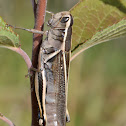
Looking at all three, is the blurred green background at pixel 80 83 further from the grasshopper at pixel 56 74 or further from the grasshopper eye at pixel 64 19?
the grasshopper eye at pixel 64 19

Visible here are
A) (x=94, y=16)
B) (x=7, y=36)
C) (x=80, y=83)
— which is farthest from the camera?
(x=80, y=83)

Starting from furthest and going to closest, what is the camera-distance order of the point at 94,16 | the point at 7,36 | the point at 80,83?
1. the point at 80,83
2. the point at 94,16
3. the point at 7,36

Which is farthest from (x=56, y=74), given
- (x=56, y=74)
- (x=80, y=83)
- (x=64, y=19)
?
(x=80, y=83)

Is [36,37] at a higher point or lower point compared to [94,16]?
lower

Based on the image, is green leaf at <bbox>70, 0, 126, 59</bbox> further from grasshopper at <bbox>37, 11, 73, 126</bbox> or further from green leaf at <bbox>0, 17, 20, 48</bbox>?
green leaf at <bbox>0, 17, 20, 48</bbox>

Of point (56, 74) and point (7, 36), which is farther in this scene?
point (56, 74)

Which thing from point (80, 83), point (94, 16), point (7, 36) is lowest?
point (80, 83)

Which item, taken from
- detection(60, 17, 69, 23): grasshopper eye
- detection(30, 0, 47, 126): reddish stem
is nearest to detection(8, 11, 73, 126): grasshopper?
detection(60, 17, 69, 23): grasshopper eye

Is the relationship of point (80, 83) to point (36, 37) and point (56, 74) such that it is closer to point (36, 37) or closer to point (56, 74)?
point (56, 74)

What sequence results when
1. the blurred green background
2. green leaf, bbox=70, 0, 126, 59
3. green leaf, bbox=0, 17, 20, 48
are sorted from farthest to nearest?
the blurred green background, green leaf, bbox=70, 0, 126, 59, green leaf, bbox=0, 17, 20, 48
